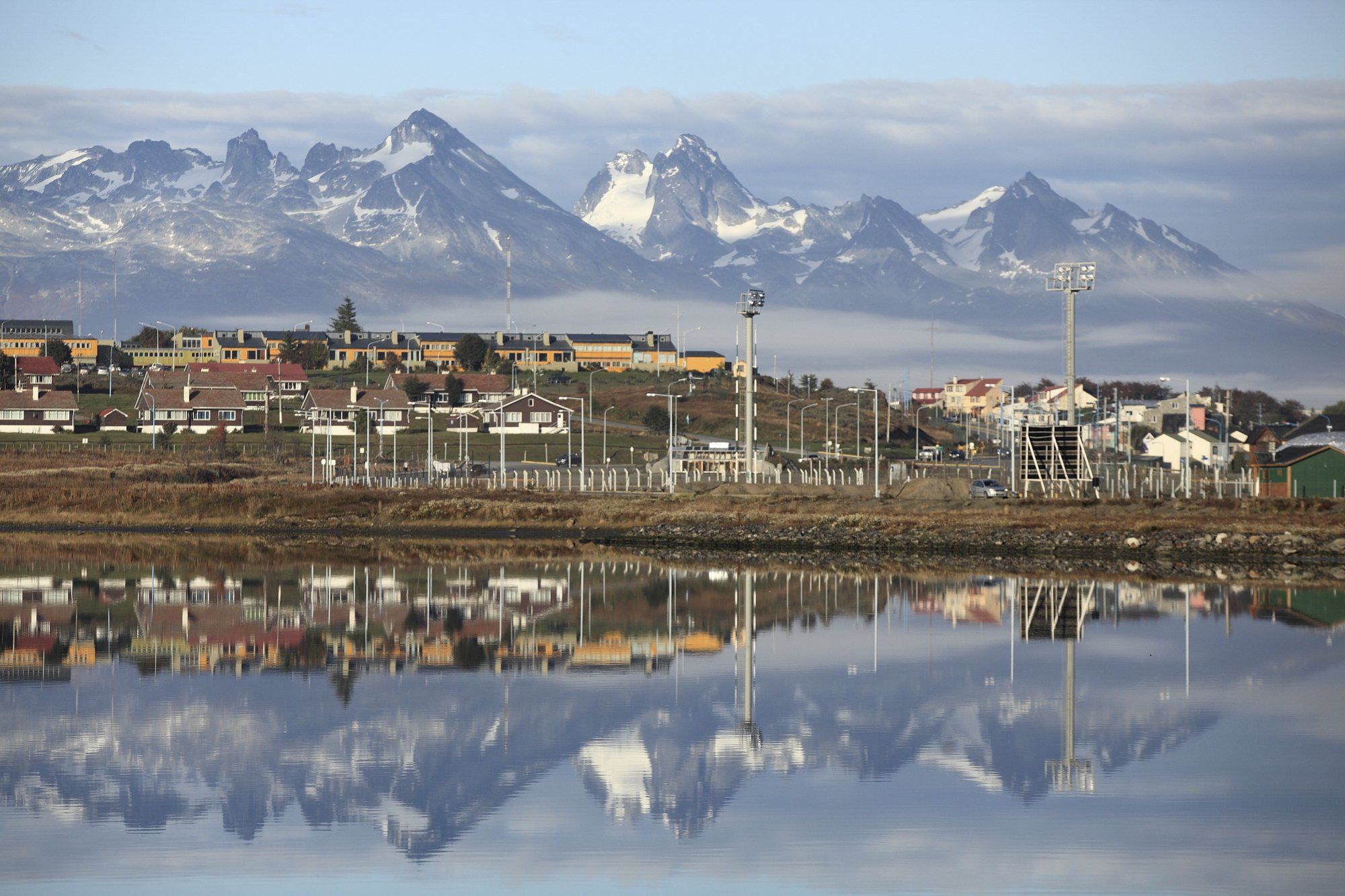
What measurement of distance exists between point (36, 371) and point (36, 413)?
36542mm

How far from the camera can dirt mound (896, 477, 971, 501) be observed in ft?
247

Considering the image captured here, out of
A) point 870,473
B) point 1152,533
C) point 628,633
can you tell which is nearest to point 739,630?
point 628,633

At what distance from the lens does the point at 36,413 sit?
454ft

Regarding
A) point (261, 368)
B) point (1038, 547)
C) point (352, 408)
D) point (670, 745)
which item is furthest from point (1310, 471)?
point (261, 368)

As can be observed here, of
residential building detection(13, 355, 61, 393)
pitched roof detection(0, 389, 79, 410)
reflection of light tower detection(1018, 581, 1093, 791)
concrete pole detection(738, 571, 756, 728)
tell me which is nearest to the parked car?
reflection of light tower detection(1018, 581, 1093, 791)

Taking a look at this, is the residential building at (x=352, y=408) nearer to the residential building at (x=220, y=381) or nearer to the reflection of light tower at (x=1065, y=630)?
the residential building at (x=220, y=381)

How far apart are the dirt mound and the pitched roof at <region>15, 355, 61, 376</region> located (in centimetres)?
12546

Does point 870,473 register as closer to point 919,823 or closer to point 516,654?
point 516,654

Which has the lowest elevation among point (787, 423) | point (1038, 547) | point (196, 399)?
point (1038, 547)

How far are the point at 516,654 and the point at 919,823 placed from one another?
1502 cm

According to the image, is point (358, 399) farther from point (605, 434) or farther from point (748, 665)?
point (748, 665)

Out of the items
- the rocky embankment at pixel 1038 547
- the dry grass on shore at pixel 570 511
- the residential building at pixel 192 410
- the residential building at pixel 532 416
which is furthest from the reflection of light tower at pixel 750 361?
the residential building at pixel 192 410

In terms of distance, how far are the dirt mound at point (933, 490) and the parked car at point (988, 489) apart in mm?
845

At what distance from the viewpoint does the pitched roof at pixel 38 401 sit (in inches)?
5463
